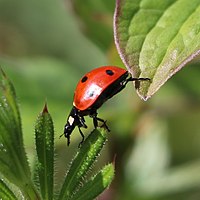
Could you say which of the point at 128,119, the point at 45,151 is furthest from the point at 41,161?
the point at 128,119

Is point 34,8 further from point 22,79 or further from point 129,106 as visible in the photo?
point 129,106

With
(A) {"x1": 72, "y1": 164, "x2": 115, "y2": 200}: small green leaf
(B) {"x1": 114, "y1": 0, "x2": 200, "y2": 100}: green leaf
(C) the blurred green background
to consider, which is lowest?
(A) {"x1": 72, "y1": 164, "x2": 115, "y2": 200}: small green leaf

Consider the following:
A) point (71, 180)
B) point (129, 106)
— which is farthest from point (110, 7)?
point (71, 180)

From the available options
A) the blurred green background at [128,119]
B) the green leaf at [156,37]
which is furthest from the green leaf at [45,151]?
the blurred green background at [128,119]

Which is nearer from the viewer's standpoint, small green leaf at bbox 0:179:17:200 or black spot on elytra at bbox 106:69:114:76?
small green leaf at bbox 0:179:17:200

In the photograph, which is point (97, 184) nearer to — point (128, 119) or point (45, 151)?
point (45, 151)

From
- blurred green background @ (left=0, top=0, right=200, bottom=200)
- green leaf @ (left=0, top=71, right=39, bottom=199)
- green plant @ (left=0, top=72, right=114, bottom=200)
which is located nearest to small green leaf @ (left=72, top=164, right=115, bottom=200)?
green plant @ (left=0, top=72, right=114, bottom=200)

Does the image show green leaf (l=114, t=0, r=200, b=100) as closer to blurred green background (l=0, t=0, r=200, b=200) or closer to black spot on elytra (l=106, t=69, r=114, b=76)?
black spot on elytra (l=106, t=69, r=114, b=76)
